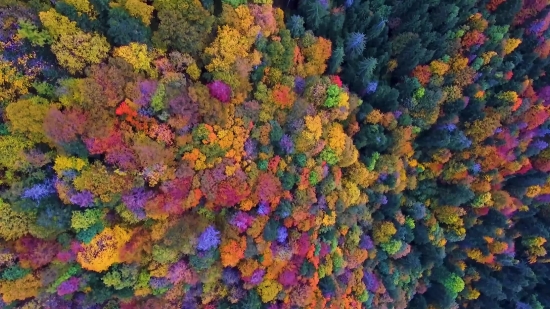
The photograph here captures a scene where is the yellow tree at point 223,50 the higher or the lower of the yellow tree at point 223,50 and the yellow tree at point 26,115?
the higher

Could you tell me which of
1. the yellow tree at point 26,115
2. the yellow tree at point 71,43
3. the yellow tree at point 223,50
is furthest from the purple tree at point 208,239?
the yellow tree at point 71,43

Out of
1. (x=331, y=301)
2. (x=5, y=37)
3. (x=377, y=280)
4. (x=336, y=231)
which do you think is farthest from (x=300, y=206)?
(x=5, y=37)

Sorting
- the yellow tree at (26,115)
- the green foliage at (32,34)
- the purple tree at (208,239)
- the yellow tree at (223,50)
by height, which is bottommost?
the purple tree at (208,239)

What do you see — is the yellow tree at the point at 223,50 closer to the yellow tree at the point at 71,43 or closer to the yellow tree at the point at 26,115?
the yellow tree at the point at 71,43

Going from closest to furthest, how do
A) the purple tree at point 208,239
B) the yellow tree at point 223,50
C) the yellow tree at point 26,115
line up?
the yellow tree at point 26,115
the yellow tree at point 223,50
the purple tree at point 208,239

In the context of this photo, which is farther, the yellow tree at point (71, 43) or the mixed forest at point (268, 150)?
the mixed forest at point (268, 150)

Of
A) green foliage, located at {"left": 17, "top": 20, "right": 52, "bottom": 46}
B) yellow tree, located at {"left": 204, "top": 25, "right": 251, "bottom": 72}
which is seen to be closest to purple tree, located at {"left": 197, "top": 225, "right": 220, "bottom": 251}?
yellow tree, located at {"left": 204, "top": 25, "right": 251, "bottom": 72}

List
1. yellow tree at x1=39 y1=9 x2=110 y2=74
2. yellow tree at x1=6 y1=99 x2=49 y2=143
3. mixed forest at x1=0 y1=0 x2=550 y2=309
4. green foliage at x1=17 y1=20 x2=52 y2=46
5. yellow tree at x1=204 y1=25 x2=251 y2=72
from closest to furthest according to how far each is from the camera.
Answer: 1. green foliage at x1=17 y1=20 x2=52 y2=46
2. yellow tree at x1=6 y1=99 x2=49 y2=143
3. yellow tree at x1=39 y1=9 x2=110 y2=74
4. mixed forest at x1=0 y1=0 x2=550 y2=309
5. yellow tree at x1=204 y1=25 x2=251 y2=72

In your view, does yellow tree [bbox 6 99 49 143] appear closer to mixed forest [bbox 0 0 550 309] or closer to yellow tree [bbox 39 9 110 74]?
mixed forest [bbox 0 0 550 309]

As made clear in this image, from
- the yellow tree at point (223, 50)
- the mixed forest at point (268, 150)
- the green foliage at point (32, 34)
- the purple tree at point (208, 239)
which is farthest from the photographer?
the purple tree at point (208, 239)
